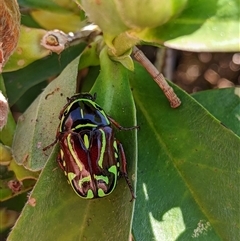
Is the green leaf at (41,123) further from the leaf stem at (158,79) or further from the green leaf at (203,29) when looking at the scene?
the green leaf at (203,29)

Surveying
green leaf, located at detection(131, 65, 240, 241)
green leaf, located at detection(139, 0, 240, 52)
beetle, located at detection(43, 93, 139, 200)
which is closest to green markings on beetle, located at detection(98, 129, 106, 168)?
beetle, located at detection(43, 93, 139, 200)

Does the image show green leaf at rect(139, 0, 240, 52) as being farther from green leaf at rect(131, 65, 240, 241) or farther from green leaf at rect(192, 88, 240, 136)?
green leaf at rect(192, 88, 240, 136)

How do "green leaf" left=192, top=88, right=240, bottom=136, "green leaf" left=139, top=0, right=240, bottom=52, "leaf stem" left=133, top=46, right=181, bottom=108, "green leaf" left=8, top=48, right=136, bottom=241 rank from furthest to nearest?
"green leaf" left=192, top=88, right=240, bottom=136 < "leaf stem" left=133, top=46, right=181, bottom=108 < "green leaf" left=8, top=48, right=136, bottom=241 < "green leaf" left=139, top=0, right=240, bottom=52

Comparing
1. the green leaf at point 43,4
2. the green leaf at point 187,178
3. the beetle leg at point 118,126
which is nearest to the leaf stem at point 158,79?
the green leaf at point 187,178

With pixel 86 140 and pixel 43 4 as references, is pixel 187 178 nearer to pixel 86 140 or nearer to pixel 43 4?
pixel 86 140

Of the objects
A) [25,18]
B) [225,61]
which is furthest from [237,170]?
[225,61]

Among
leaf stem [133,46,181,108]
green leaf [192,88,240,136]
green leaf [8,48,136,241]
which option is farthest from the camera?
green leaf [192,88,240,136]
